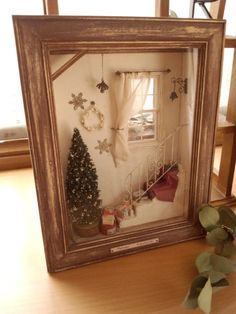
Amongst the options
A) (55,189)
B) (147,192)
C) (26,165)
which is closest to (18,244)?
(55,189)

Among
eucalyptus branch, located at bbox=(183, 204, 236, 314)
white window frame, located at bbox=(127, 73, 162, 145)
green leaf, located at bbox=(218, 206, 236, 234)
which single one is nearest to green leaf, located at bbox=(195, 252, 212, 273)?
eucalyptus branch, located at bbox=(183, 204, 236, 314)

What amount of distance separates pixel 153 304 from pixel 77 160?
0.41m

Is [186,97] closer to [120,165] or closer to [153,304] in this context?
[120,165]

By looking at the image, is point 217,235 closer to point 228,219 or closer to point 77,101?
point 228,219

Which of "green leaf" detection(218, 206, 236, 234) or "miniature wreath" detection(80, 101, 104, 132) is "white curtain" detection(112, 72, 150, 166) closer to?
"miniature wreath" detection(80, 101, 104, 132)

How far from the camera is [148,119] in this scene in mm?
818

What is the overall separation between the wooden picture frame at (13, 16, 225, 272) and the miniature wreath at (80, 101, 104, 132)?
2.4 inches

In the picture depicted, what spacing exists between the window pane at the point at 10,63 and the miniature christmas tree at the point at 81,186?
68 centimetres

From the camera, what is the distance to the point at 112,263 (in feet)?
2.77

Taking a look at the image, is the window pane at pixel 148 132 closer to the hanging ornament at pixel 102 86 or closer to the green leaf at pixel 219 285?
the hanging ornament at pixel 102 86

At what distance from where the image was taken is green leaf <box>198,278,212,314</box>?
2.05 feet

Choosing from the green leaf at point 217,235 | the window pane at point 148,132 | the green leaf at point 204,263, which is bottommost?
the green leaf at point 204,263

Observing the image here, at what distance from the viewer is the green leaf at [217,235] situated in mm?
816

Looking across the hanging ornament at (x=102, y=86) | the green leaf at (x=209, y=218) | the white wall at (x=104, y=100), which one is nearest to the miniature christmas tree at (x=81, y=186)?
the white wall at (x=104, y=100)
